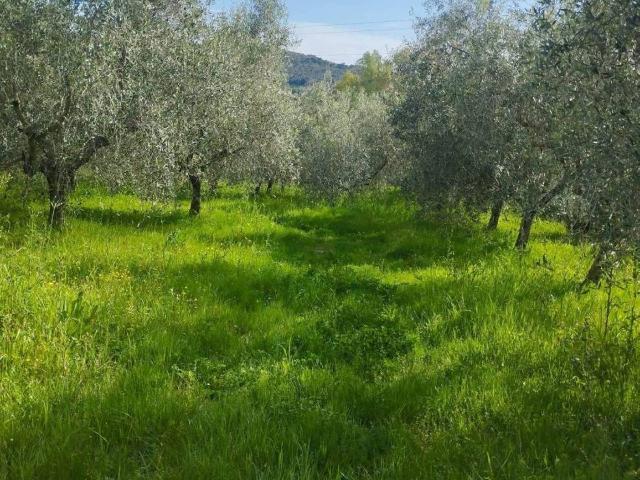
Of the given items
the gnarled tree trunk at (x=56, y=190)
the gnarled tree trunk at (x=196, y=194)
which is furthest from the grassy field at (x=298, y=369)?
the gnarled tree trunk at (x=196, y=194)

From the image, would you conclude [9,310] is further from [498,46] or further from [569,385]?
[498,46]

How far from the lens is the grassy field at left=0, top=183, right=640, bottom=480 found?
4.74 m

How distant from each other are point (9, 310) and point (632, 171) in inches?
333

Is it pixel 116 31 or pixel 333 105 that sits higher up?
pixel 333 105

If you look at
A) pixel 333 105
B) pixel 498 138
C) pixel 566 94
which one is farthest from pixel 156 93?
pixel 333 105

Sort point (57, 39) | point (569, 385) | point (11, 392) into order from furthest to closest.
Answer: point (57, 39)
point (569, 385)
point (11, 392)

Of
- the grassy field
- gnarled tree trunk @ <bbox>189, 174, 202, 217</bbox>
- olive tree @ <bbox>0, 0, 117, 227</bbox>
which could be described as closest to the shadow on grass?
gnarled tree trunk @ <bbox>189, 174, 202, 217</bbox>

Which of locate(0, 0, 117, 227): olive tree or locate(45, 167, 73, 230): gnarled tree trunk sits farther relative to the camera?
locate(45, 167, 73, 230): gnarled tree trunk

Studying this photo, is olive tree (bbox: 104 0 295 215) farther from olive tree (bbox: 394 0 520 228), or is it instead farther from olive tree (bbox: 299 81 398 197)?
olive tree (bbox: 394 0 520 228)

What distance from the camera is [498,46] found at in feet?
52.5

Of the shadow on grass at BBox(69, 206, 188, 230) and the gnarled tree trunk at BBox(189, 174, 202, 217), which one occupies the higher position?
the gnarled tree trunk at BBox(189, 174, 202, 217)

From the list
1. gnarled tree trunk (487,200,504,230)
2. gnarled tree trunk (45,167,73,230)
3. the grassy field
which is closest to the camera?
the grassy field

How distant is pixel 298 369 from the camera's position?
688cm

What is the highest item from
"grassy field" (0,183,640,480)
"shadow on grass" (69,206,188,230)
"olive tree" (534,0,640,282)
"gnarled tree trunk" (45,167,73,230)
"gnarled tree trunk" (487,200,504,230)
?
"olive tree" (534,0,640,282)
